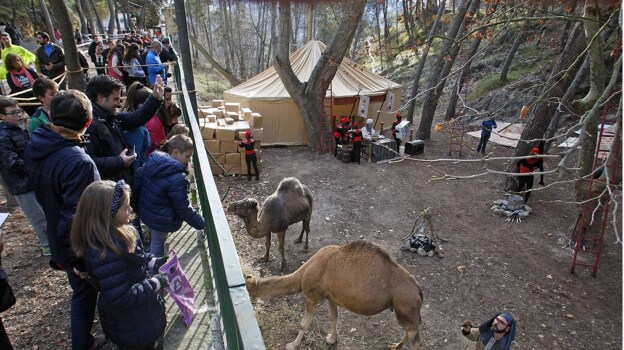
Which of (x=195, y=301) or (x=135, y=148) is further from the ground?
(x=135, y=148)

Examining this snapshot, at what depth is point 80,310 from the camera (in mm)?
3057

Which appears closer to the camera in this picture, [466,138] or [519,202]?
[519,202]

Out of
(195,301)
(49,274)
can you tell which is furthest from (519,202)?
(49,274)

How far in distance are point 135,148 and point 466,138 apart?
15776 millimetres

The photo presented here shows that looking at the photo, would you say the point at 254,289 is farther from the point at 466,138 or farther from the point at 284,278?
the point at 466,138

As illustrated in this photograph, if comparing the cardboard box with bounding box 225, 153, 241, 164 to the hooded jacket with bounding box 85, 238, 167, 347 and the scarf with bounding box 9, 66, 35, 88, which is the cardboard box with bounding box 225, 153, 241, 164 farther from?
the hooded jacket with bounding box 85, 238, 167, 347

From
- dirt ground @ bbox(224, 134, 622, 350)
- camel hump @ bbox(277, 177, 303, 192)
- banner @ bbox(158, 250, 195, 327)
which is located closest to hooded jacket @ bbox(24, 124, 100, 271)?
banner @ bbox(158, 250, 195, 327)

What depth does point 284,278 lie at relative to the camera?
5074mm

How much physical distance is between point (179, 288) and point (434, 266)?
574cm

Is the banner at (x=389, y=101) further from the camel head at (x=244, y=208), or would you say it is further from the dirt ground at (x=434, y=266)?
the camel head at (x=244, y=208)

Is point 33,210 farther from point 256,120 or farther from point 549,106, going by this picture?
point 549,106

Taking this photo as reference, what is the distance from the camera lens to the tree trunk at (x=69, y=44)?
250 inches

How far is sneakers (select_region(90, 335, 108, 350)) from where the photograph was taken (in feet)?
10.5

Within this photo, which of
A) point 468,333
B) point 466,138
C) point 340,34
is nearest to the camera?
point 468,333
